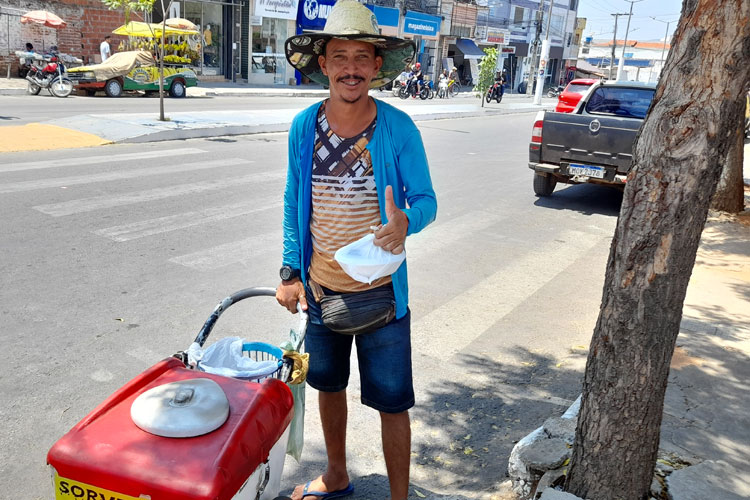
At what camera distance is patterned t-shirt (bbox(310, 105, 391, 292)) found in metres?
2.51

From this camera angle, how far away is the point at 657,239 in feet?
7.20

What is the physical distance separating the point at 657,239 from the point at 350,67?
126cm

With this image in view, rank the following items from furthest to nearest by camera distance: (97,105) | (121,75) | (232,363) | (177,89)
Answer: (177,89) < (121,75) < (97,105) < (232,363)

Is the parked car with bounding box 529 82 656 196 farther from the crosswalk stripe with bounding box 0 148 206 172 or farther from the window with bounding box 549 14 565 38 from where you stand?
the window with bounding box 549 14 565 38

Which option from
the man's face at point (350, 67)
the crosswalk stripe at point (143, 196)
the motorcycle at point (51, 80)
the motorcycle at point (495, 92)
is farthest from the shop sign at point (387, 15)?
the man's face at point (350, 67)

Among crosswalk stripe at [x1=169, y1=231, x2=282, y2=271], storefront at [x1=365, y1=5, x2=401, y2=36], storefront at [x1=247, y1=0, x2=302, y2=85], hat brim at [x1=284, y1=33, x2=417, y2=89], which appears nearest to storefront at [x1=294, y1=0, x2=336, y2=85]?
storefront at [x1=247, y1=0, x2=302, y2=85]

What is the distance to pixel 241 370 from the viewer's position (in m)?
2.33

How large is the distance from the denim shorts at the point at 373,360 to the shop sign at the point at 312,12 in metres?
30.9

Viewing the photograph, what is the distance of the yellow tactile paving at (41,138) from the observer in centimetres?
1045

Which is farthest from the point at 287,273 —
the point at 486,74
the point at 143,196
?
the point at 486,74

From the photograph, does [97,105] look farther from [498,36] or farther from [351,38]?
[498,36]

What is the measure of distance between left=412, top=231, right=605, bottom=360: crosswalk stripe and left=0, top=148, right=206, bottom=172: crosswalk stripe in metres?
6.41

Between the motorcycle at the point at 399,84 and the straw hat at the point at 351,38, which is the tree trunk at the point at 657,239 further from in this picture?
the motorcycle at the point at 399,84

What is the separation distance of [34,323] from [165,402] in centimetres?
309
